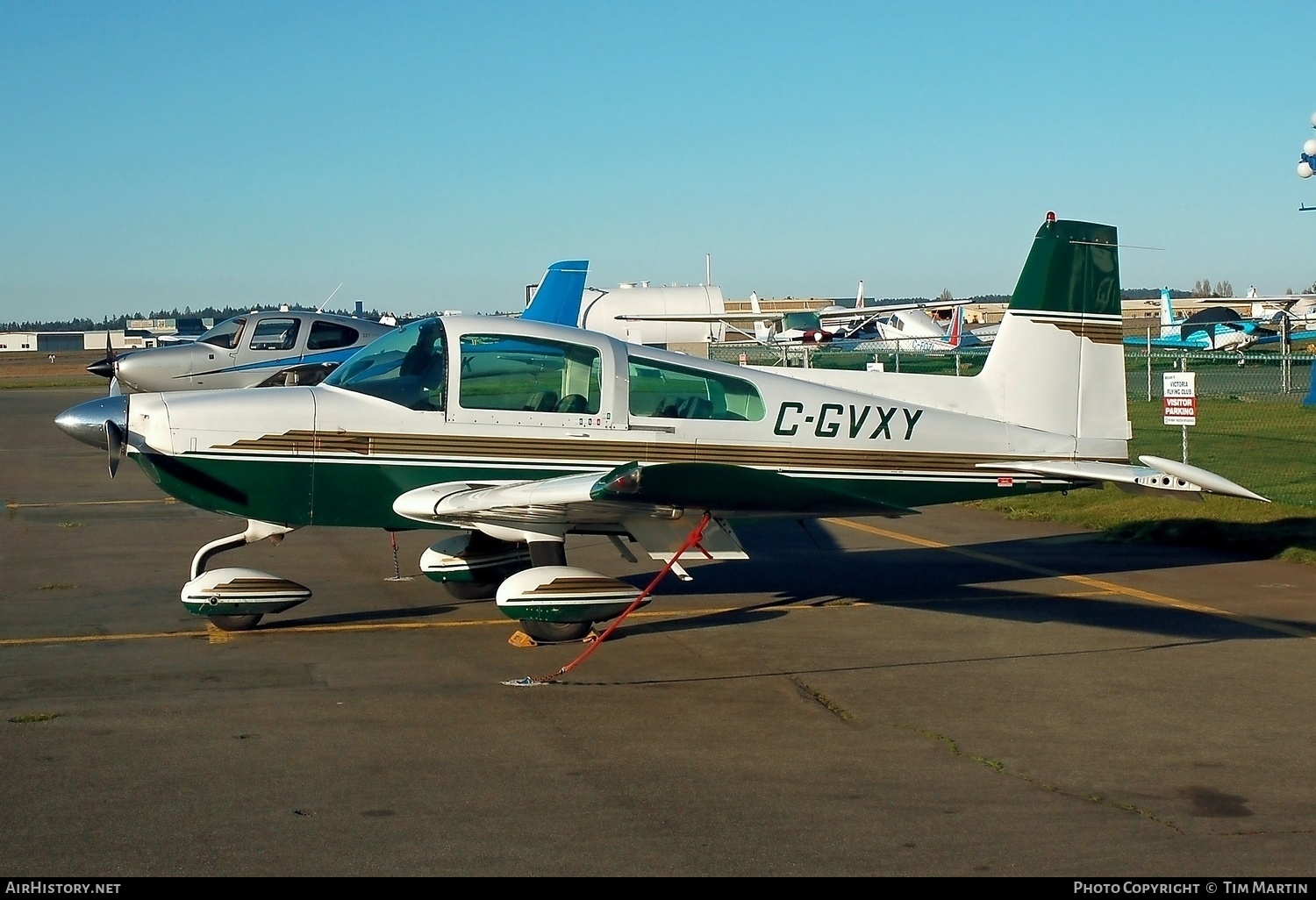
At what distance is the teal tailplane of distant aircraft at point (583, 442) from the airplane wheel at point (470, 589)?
0.02 meters

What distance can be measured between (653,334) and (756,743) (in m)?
38.3

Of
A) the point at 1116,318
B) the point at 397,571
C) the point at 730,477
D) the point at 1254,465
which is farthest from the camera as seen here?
the point at 1254,465

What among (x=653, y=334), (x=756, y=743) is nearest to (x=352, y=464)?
(x=756, y=743)

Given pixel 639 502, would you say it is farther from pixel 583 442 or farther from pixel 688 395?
pixel 688 395

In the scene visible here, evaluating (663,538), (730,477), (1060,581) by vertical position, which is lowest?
(1060,581)

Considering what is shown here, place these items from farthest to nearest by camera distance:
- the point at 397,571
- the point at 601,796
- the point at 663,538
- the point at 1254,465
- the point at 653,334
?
the point at 653,334 < the point at 1254,465 < the point at 397,571 < the point at 663,538 < the point at 601,796

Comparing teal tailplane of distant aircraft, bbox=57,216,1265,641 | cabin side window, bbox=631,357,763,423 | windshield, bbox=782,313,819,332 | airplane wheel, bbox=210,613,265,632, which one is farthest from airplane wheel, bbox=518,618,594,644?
windshield, bbox=782,313,819,332

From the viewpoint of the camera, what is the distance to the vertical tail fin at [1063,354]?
975 centimetres

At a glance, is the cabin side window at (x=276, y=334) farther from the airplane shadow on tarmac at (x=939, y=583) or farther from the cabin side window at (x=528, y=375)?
the cabin side window at (x=528, y=375)

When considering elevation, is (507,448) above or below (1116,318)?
A: below

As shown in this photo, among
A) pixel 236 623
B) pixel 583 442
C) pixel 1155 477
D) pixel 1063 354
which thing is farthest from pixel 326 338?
pixel 1155 477

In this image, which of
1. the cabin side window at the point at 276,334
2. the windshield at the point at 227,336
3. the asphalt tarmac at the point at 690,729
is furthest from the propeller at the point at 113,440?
the windshield at the point at 227,336

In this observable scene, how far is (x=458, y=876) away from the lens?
13.8 ft

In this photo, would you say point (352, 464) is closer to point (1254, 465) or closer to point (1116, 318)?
point (1116, 318)
